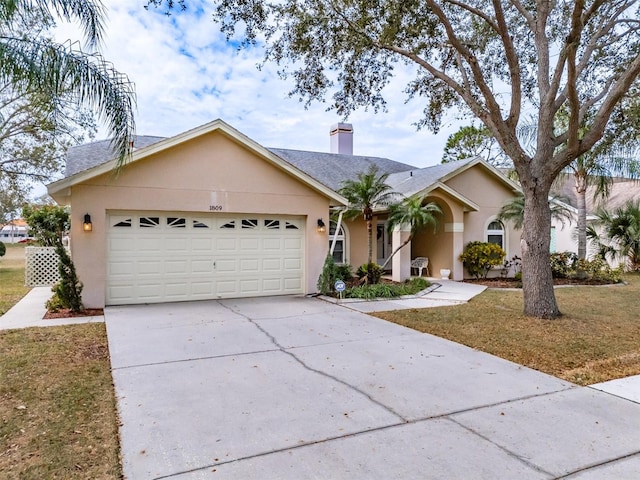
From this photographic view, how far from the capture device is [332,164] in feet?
61.5

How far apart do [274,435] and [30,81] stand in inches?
252

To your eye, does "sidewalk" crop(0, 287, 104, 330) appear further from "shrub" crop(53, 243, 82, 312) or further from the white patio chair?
the white patio chair

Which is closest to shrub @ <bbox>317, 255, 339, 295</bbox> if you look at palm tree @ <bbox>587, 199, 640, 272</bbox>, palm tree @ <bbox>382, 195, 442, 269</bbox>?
palm tree @ <bbox>382, 195, 442, 269</bbox>

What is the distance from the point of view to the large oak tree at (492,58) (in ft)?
29.6

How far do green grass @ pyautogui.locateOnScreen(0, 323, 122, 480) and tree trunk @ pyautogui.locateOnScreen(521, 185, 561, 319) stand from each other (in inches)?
330

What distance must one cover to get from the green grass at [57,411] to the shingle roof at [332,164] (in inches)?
448

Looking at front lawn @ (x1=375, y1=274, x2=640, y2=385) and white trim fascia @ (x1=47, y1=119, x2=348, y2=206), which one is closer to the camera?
front lawn @ (x1=375, y1=274, x2=640, y2=385)

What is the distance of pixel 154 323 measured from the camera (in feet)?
28.0

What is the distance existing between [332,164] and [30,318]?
12792mm

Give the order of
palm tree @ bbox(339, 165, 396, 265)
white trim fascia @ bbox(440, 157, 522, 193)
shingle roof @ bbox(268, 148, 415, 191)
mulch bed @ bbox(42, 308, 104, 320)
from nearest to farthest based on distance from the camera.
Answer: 1. mulch bed @ bbox(42, 308, 104, 320)
2. palm tree @ bbox(339, 165, 396, 265)
3. white trim fascia @ bbox(440, 157, 522, 193)
4. shingle roof @ bbox(268, 148, 415, 191)

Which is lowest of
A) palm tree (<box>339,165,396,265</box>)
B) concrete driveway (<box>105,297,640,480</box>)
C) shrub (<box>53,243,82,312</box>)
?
concrete driveway (<box>105,297,640,480</box>)

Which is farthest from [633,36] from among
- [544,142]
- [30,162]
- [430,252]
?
[30,162]

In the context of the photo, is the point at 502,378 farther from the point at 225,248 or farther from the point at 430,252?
the point at 430,252

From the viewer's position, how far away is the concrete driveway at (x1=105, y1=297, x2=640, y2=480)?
3.41 metres
